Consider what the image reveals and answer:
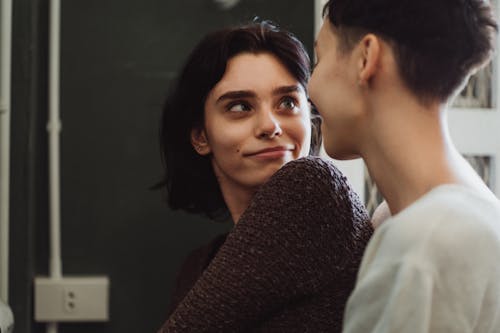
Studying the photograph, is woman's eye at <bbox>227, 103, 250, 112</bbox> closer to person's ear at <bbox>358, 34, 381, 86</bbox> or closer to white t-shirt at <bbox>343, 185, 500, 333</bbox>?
person's ear at <bbox>358, 34, 381, 86</bbox>

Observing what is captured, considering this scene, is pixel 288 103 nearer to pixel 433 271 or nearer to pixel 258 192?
pixel 258 192

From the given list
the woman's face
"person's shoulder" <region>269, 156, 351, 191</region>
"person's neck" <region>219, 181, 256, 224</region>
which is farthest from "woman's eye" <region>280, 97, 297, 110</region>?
"person's shoulder" <region>269, 156, 351, 191</region>

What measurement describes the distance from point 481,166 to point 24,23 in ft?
3.83

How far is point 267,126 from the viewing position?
4.09ft

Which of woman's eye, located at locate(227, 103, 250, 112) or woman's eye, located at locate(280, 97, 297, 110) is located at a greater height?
woman's eye, located at locate(280, 97, 297, 110)

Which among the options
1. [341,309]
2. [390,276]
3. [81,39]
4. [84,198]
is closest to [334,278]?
[341,309]

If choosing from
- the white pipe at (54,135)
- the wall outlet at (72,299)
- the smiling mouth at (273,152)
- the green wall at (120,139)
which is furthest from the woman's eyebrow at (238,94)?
the wall outlet at (72,299)

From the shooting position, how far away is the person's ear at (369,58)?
85 cm

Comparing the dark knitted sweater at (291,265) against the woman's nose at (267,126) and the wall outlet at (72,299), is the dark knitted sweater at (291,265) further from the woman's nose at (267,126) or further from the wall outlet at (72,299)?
the wall outlet at (72,299)

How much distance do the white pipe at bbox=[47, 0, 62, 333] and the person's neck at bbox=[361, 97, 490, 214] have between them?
3.16 feet

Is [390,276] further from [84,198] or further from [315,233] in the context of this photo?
[84,198]

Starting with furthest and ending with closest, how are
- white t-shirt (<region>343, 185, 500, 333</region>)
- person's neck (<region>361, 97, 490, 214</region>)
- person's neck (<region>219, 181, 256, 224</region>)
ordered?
person's neck (<region>219, 181, 256, 224</region>) < person's neck (<region>361, 97, 490, 214</region>) < white t-shirt (<region>343, 185, 500, 333</region>)

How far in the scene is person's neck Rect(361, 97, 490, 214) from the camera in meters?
0.82

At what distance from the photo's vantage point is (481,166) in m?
1.77
